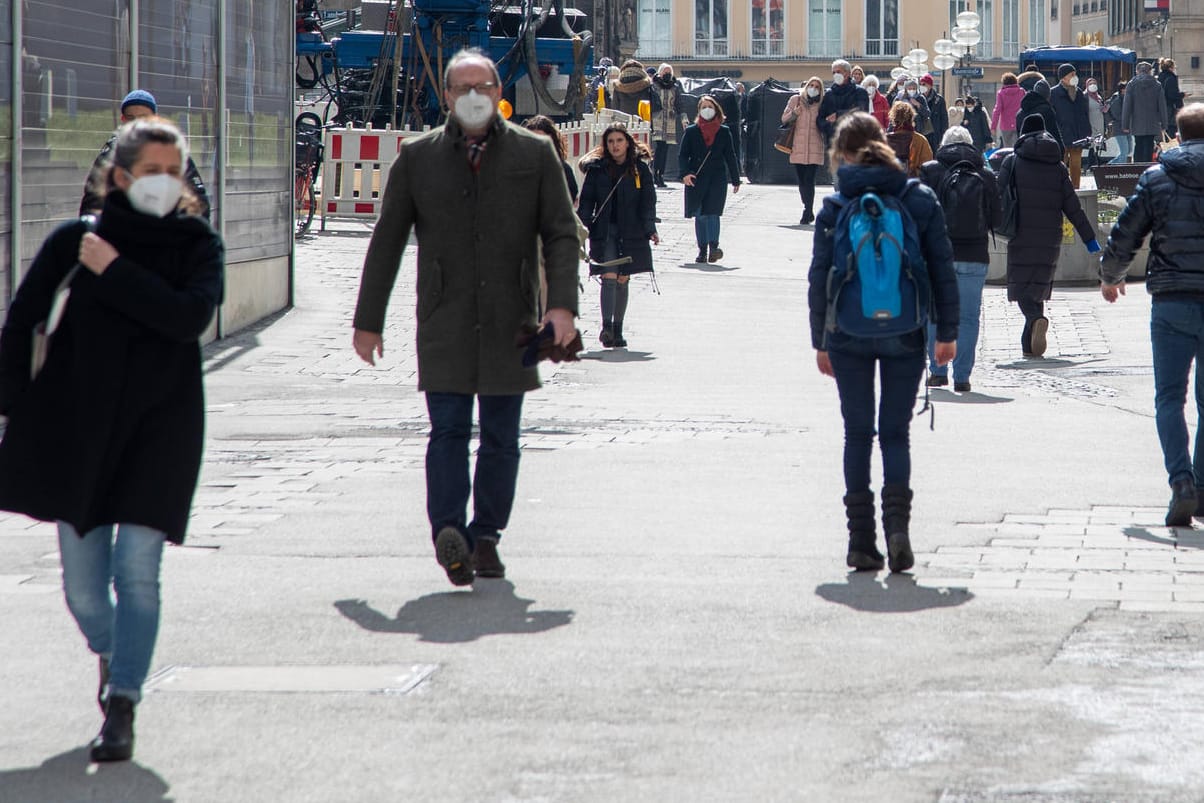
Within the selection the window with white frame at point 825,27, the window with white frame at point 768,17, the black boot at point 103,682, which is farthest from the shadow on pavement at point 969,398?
the window with white frame at point 825,27

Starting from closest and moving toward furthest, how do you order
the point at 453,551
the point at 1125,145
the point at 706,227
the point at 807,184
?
1. the point at 453,551
2. the point at 706,227
3. the point at 807,184
4. the point at 1125,145

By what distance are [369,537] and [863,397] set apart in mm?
2006

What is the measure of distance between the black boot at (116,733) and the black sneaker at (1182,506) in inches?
190

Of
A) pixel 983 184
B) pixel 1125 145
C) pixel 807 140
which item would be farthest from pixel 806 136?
pixel 983 184

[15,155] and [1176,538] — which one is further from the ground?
[15,155]

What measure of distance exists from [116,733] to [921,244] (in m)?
3.68

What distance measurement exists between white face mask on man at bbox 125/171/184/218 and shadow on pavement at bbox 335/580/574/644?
1804mm

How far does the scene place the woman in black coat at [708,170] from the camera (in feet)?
74.3

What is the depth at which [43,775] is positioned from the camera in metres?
5.07

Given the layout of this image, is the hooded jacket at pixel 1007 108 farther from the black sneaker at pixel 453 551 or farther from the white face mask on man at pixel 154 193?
the white face mask on man at pixel 154 193

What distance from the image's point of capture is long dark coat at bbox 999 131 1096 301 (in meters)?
15.1

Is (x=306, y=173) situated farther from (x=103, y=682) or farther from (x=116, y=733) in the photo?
(x=116, y=733)

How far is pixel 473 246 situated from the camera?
720 cm

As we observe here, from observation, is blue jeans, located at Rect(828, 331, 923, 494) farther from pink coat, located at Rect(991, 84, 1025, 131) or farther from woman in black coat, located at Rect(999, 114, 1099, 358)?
pink coat, located at Rect(991, 84, 1025, 131)
